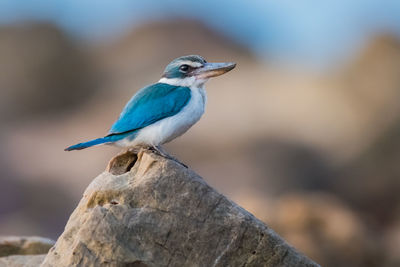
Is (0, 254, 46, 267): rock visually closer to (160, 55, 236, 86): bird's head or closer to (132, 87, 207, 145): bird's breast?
(132, 87, 207, 145): bird's breast

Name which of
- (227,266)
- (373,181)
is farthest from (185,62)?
(373,181)

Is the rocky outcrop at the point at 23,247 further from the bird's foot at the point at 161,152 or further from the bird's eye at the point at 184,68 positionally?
the bird's eye at the point at 184,68

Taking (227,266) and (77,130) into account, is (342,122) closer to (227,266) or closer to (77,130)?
(77,130)

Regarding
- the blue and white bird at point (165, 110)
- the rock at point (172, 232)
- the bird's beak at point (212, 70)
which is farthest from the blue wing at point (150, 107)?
the rock at point (172, 232)

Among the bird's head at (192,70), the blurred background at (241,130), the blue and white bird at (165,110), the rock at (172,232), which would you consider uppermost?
the bird's head at (192,70)

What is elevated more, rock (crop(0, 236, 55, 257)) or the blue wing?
the blue wing

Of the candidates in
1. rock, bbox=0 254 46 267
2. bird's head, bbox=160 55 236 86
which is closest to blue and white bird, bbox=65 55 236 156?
bird's head, bbox=160 55 236 86

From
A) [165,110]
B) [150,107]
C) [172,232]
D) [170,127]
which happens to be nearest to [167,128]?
[170,127]
